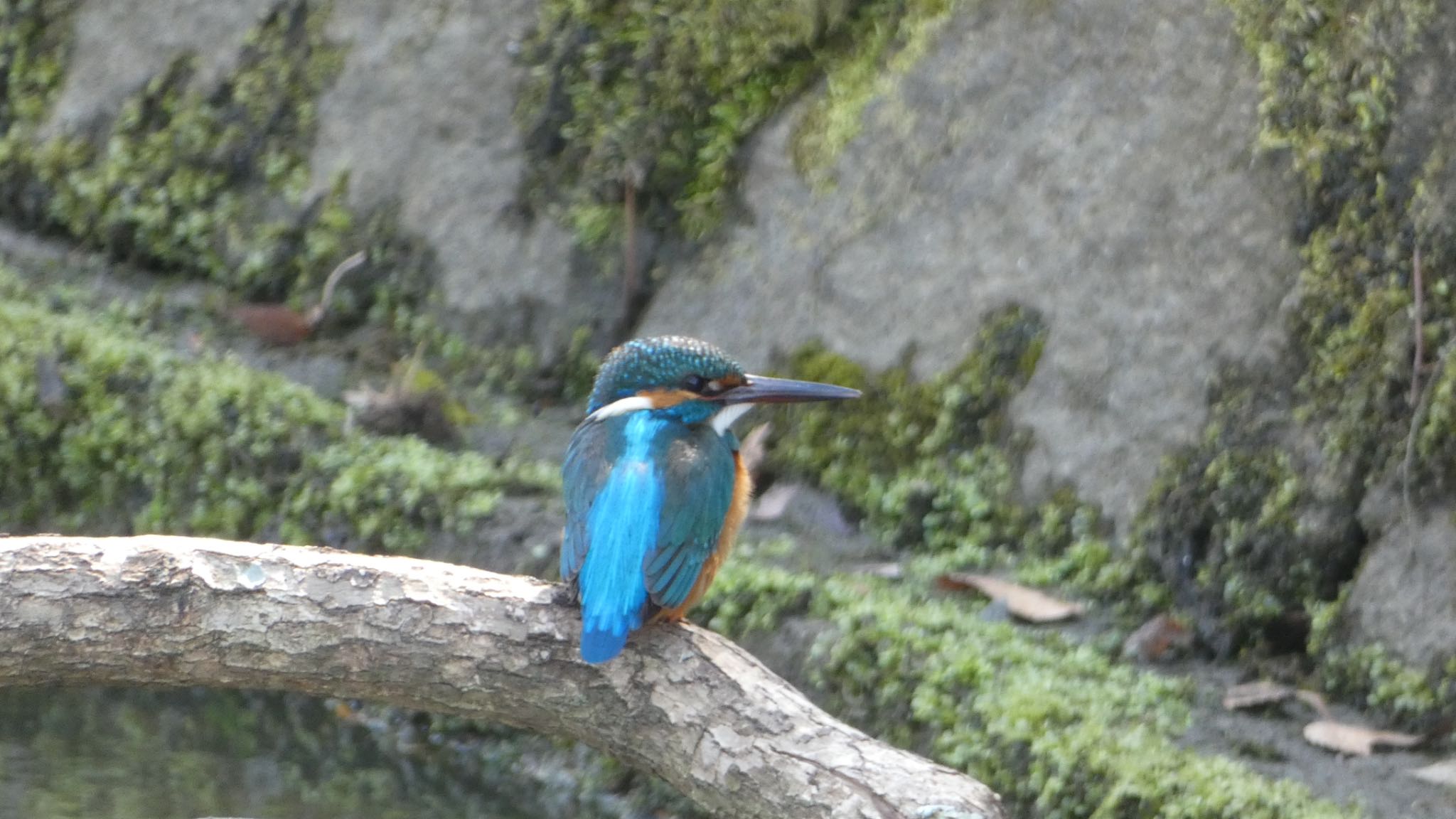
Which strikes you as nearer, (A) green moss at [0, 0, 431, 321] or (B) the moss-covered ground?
(B) the moss-covered ground

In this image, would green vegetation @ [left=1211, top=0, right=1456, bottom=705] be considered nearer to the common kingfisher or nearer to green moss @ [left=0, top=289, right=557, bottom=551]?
the common kingfisher

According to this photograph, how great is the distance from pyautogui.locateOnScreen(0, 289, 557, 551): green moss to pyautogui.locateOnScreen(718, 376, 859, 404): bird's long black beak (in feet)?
4.94

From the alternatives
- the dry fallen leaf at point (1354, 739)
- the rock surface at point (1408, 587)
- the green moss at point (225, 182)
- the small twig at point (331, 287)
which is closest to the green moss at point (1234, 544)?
the rock surface at point (1408, 587)

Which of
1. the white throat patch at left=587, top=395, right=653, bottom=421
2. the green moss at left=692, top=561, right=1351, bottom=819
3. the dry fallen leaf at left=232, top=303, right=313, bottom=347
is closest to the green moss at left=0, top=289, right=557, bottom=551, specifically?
the dry fallen leaf at left=232, top=303, right=313, bottom=347

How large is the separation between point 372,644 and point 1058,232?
2.82 meters

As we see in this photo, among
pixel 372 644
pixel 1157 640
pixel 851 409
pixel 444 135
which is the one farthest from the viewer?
pixel 444 135

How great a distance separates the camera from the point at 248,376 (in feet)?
19.0

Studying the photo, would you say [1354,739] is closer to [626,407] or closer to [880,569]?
[880,569]

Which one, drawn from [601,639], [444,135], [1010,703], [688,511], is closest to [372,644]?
[601,639]

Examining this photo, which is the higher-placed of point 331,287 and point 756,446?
point 331,287

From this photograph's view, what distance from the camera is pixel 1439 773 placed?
375 cm

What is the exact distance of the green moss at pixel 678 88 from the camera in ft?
19.1

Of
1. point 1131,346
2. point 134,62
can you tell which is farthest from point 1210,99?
point 134,62

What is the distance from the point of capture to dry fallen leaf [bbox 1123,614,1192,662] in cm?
444
